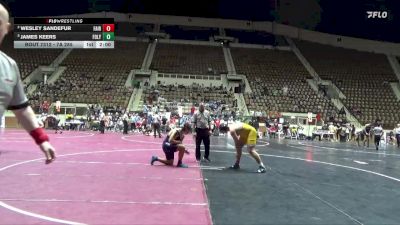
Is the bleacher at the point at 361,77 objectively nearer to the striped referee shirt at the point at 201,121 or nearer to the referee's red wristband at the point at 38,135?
the striped referee shirt at the point at 201,121

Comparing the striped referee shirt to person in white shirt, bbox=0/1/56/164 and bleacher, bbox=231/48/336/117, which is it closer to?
person in white shirt, bbox=0/1/56/164

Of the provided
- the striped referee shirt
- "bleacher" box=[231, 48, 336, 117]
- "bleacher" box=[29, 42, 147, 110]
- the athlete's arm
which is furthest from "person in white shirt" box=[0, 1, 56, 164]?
"bleacher" box=[231, 48, 336, 117]

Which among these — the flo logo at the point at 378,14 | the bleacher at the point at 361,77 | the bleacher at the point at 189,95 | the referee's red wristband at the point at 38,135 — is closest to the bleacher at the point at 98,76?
the bleacher at the point at 189,95

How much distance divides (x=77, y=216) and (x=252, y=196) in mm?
2890

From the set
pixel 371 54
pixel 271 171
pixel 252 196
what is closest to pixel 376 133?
pixel 271 171

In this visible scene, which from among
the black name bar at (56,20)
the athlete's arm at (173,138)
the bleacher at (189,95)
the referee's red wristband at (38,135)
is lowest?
the athlete's arm at (173,138)

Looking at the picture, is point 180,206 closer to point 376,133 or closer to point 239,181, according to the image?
point 239,181

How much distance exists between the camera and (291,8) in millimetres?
43188

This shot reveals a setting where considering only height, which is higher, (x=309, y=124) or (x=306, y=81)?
(x=306, y=81)

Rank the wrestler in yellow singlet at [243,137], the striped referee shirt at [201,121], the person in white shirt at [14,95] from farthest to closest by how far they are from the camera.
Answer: the striped referee shirt at [201,121]
the wrestler in yellow singlet at [243,137]
the person in white shirt at [14,95]
